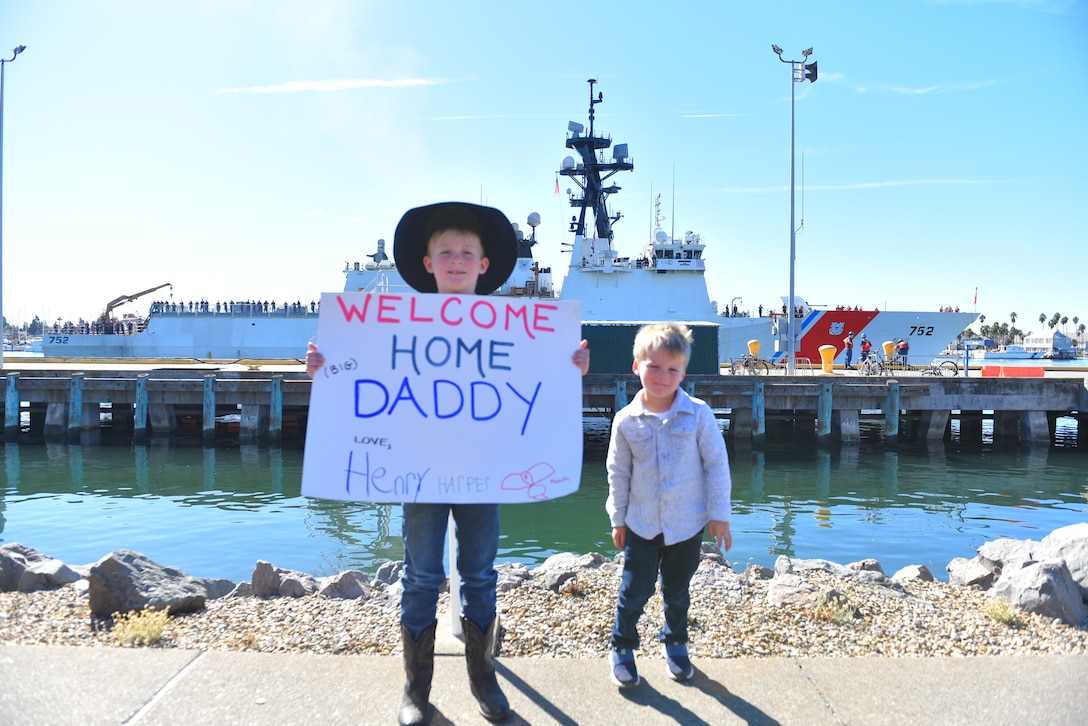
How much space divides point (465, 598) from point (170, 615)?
6.94ft

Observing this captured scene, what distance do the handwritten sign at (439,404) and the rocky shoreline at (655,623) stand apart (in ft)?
3.45

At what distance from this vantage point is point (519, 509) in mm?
11625

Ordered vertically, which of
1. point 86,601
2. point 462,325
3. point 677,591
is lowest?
point 86,601

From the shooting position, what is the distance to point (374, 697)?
2.63 m

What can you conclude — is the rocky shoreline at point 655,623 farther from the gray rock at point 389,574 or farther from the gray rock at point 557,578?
the gray rock at point 389,574

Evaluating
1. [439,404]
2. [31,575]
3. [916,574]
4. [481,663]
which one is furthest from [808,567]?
[31,575]

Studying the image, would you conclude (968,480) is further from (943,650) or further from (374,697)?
(374,697)

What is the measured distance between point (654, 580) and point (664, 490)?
0.43 m

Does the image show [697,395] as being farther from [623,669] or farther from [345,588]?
[623,669]

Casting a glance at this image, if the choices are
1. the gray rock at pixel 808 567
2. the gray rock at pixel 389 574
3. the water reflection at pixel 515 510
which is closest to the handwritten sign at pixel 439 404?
the gray rock at pixel 808 567

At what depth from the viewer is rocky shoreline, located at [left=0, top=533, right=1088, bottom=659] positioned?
3207mm

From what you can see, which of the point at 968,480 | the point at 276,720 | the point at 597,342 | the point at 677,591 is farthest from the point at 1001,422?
the point at 276,720

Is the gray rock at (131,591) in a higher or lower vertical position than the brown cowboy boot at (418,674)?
lower

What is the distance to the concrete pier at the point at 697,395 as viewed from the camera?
1805cm
